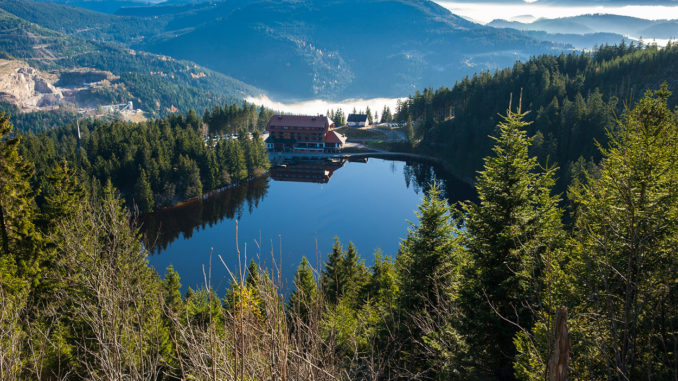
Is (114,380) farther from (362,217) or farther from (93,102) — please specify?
(93,102)

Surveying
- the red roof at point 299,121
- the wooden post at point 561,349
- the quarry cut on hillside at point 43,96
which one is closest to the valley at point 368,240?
the wooden post at point 561,349

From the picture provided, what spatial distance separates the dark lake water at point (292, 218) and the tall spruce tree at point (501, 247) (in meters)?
17.9

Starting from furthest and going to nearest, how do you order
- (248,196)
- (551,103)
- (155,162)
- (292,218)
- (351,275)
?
(551,103), (248,196), (155,162), (292,218), (351,275)

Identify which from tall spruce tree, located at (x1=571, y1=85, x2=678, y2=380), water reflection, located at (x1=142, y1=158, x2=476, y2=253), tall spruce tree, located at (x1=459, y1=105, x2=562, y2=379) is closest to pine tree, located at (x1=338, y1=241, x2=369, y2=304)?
water reflection, located at (x1=142, y1=158, x2=476, y2=253)

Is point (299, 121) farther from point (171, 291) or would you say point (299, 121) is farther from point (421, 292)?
point (421, 292)

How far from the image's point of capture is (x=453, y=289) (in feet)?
38.8

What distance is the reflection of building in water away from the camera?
67562 mm

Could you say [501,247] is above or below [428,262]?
above

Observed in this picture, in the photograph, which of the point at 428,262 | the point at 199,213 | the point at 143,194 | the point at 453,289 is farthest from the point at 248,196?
the point at 453,289

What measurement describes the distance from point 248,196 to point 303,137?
3251 cm

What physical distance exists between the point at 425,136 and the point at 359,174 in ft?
79.1

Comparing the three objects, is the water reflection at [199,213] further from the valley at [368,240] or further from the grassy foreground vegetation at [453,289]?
the grassy foreground vegetation at [453,289]

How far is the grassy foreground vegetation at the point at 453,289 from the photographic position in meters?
4.91

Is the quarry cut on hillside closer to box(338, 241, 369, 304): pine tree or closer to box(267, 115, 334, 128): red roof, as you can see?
box(267, 115, 334, 128): red roof
